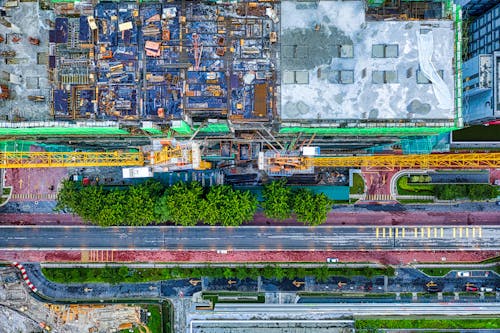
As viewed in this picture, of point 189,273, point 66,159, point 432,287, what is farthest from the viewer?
point 189,273

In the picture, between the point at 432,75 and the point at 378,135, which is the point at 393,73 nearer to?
the point at 432,75

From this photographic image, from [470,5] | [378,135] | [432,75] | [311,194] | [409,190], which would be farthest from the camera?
[409,190]

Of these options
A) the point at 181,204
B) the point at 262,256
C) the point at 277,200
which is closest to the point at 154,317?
the point at 262,256

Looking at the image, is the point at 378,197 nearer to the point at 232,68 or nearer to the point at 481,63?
the point at 481,63

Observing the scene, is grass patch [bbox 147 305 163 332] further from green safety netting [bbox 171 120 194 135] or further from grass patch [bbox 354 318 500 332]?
green safety netting [bbox 171 120 194 135]

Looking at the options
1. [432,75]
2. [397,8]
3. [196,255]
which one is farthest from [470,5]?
[196,255]

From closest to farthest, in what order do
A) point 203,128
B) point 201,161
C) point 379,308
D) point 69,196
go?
point 203,128 → point 201,161 → point 69,196 → point 379,308
